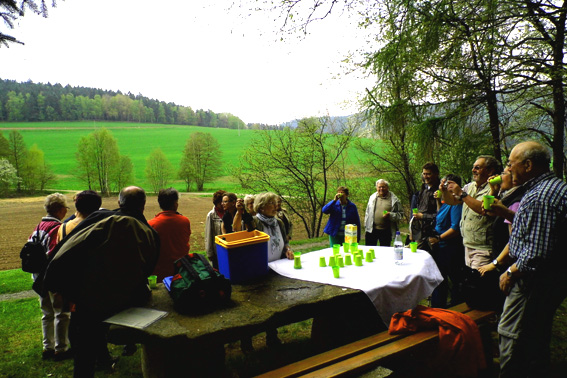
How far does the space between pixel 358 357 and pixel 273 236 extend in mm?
1650

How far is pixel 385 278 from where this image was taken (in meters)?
3.19

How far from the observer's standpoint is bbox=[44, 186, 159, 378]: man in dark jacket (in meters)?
2.37

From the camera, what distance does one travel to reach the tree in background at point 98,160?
35875mm

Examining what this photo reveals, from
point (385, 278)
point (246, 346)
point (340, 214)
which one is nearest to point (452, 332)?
point (385, 278)

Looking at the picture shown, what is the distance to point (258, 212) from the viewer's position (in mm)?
3793

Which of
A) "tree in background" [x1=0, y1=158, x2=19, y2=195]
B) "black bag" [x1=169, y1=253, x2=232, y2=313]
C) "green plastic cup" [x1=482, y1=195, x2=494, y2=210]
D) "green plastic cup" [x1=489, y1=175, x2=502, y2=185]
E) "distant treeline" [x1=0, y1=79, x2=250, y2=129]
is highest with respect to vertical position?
"distant treeline" [x1=0, y1=79, x2=250, y2=129]

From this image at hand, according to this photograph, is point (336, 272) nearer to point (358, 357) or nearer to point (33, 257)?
point (358, 357)

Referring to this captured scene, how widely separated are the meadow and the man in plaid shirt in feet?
127

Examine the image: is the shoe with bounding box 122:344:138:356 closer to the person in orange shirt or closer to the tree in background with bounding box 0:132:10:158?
the person in orange shirt

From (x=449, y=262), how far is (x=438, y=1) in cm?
372

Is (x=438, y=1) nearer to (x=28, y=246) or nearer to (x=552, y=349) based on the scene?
(x=552, y=349)

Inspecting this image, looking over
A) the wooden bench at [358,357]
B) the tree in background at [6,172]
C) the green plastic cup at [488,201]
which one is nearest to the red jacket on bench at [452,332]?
the wooden bench at [358,357]

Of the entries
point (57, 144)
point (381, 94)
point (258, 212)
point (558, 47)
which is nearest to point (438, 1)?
point (558, 47)

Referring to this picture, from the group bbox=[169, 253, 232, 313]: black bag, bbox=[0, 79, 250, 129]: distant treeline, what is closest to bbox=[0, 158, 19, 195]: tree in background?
bbox=[169, 253, 232, 313]: black bag
